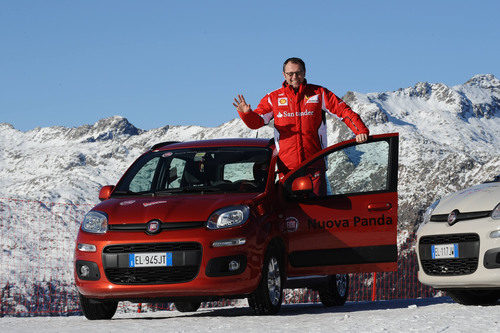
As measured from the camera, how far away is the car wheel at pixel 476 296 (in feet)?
28.1

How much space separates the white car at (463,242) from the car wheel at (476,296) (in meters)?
0.23

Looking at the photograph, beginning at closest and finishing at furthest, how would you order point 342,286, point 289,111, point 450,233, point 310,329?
point 310,329, point 450,233, point 289,111, point 342,286

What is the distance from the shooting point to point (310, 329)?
21.7ft

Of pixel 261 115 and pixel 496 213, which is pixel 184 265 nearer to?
pixel 261 115

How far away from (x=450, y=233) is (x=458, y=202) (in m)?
0.36

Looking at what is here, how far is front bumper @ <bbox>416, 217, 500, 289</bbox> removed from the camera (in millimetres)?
7562

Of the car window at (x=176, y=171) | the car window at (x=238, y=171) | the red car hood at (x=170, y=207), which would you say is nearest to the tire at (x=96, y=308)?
the red car hood at (x=170, y=207)

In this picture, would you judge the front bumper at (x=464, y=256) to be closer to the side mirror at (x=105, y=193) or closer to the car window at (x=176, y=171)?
the car window at (x=176, y=171)

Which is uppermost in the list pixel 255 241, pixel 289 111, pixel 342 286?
pixel 289 111

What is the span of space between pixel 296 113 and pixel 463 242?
2.43 m

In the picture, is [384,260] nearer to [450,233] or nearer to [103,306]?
[450,233]

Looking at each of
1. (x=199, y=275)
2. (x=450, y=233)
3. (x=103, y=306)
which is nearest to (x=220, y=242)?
(x=199, y=275)

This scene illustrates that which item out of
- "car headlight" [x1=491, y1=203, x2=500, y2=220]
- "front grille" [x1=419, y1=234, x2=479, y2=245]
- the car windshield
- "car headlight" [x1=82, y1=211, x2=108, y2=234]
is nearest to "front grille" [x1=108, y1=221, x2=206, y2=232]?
"car headlight" [x1=82, y1=211, x2=108, y2=234]

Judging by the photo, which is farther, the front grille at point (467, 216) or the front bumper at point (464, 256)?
the front grille at point (467, 216)
